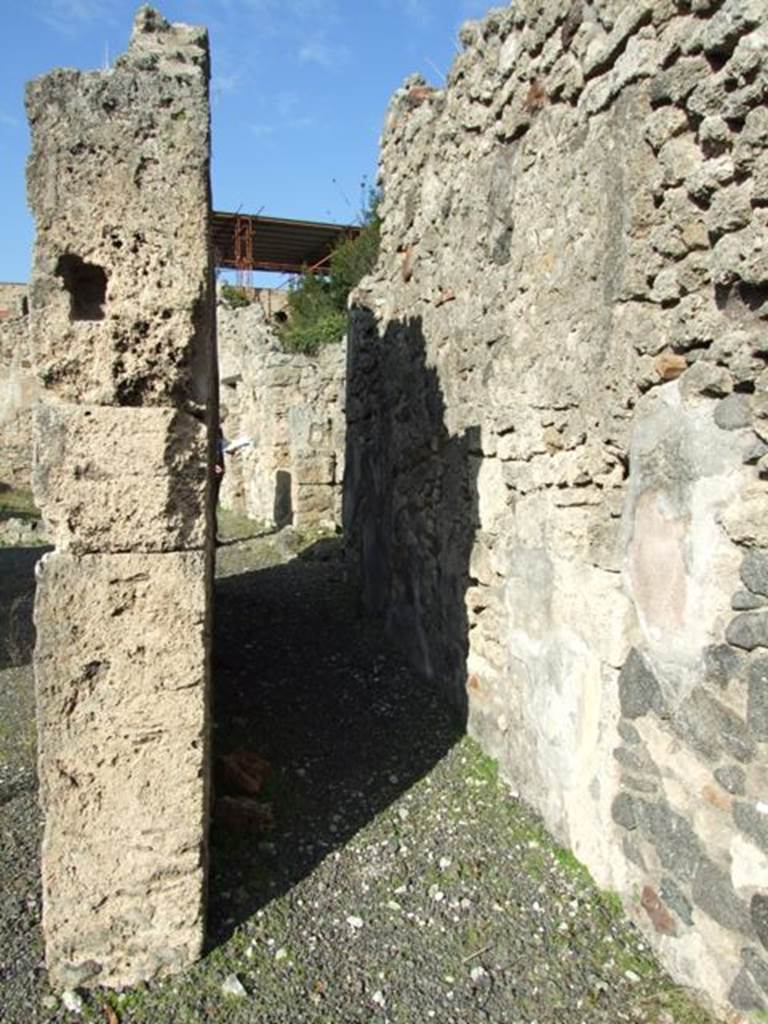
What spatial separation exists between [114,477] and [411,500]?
3130 mm

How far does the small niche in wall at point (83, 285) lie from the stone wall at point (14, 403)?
15.3 metres

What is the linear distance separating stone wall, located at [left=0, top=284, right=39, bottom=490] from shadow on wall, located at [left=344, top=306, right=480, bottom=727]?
11487 mm

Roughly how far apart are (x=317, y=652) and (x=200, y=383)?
328 cm

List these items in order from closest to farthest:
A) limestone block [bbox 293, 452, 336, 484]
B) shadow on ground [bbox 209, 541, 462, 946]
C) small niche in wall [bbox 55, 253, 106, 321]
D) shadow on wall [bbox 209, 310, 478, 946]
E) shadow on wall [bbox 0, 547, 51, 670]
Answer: small niche in wall [bbox 55, 253, 106, 321] < shadow on ground [bbox 209, 541, 462, 946] < shadow on wall [bbox 209, 310, 478, 946] < shadow on wall [bbox 0, 547, 51, 670] < limestone block [bbox 293, 452, 336, 484]

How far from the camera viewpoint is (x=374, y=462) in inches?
263

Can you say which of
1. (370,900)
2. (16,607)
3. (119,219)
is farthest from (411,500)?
(16,607)

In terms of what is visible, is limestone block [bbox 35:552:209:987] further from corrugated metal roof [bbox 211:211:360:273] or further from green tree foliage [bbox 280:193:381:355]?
corrugated metal roof [bbox 211:211:360:273]

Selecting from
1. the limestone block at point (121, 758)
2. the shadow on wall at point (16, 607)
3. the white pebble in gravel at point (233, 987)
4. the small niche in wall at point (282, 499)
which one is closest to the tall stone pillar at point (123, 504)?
the limestone block at point (121, 758)

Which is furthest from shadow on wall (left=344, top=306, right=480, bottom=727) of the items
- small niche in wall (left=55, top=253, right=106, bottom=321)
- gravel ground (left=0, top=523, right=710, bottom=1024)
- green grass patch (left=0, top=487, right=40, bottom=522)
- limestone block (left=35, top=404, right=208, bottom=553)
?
green grass patch (left=0, top=487, right=40, bottom=522)

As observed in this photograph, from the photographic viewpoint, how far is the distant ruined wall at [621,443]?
2.46 meters

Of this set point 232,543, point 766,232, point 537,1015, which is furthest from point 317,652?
point 232,543

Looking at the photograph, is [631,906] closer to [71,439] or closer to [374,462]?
[71,439]

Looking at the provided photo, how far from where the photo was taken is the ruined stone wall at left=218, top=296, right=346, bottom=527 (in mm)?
10281

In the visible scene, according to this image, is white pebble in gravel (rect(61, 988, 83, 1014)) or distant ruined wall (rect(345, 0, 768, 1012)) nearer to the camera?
distant ruined wall (rect(345, 0, 768, 1012))
